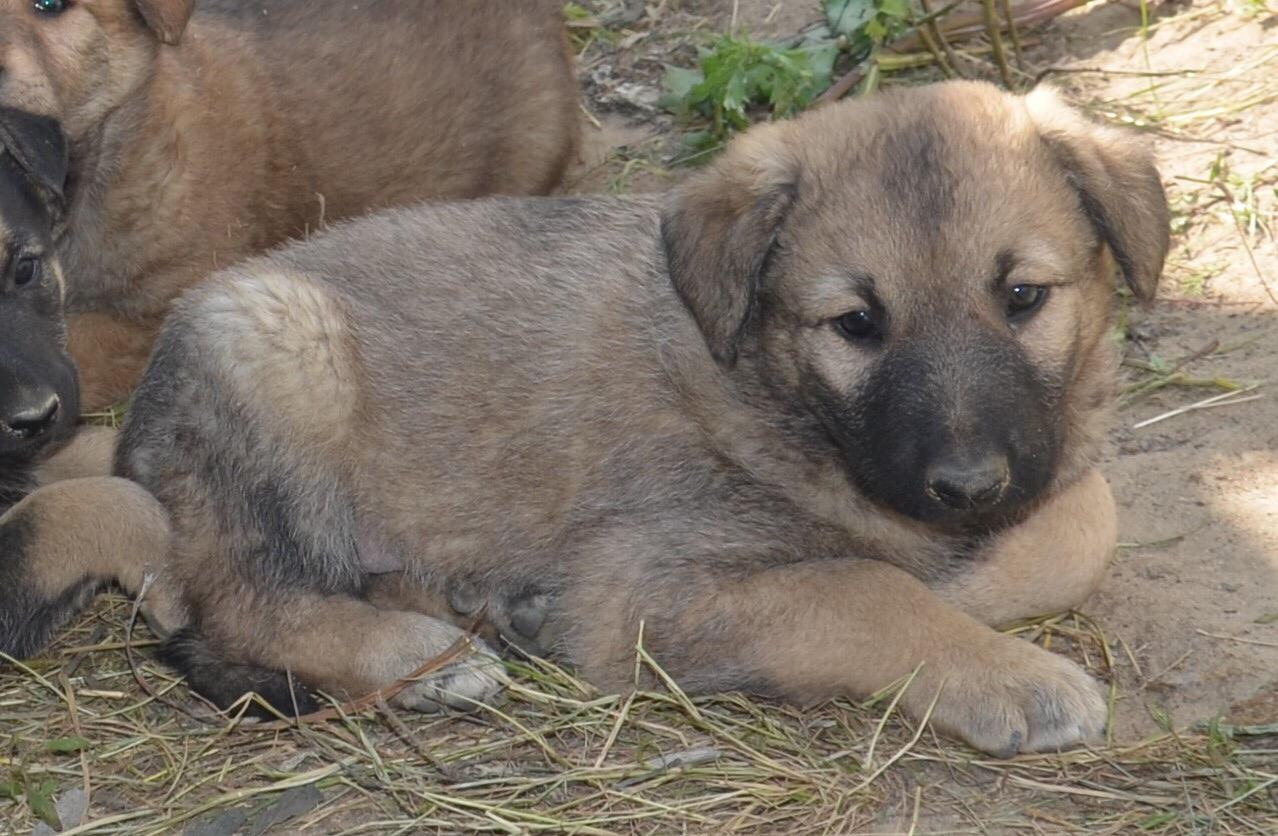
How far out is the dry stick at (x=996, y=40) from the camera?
6.50 metres

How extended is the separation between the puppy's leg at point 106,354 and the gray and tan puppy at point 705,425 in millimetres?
1192

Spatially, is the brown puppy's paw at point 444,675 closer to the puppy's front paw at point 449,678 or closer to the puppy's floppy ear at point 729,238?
the puppy's front paw at point 449,678

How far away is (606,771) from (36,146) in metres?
2.70

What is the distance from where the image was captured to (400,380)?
467cm

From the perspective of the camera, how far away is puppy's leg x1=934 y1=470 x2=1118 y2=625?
4375 mm

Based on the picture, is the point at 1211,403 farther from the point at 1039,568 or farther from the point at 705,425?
the point at 705,425

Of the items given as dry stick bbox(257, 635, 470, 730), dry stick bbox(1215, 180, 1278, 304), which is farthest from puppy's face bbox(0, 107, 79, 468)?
dry stick bbox(1215, 180, 1278, 304)

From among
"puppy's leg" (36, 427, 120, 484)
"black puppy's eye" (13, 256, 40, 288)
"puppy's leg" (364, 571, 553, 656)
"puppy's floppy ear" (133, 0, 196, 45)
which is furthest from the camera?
"puppy's floppy ear" (133, 0, 196, 45)

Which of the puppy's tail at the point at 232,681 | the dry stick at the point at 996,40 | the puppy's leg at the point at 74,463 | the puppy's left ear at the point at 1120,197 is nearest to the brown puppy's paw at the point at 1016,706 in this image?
the puppy's left ear at the point at 1120,197

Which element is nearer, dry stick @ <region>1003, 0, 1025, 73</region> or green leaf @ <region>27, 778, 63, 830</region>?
green leaf @ <region>27, 778, 63, 830</region>

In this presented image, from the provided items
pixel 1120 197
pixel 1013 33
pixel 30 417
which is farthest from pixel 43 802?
pixel 1013 33

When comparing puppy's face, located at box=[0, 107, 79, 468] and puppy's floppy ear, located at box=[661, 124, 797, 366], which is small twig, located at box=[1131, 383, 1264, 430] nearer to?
puppy's floppy ear, located at box=[661, 124, 797, 366]

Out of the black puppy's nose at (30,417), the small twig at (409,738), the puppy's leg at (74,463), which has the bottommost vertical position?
the puppy's leg at (74,463)

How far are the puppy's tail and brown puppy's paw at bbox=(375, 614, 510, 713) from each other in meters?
0.25
